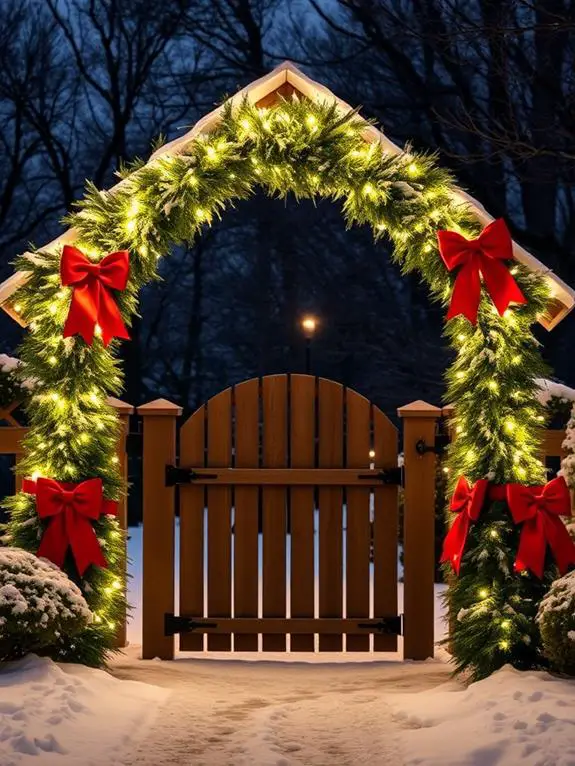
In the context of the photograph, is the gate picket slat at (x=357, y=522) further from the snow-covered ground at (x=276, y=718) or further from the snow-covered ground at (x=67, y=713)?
the snow-covered ground at (x=67, y=713)

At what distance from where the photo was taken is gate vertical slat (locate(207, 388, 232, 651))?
6871 millimetres

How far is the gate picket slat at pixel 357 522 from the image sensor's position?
6871 mm

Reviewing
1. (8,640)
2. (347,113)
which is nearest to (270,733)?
(8,640)

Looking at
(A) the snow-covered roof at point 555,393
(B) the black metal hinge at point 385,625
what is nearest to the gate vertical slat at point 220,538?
(B) the black metal hinge at point 385,625

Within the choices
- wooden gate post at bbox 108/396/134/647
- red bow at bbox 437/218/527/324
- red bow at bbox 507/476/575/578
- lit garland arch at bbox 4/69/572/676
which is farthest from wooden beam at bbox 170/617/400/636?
red bow at bbox 437/218/527/324

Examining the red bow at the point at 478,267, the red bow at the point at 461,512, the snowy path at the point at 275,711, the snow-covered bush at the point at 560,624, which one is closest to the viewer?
the snowy path at the point at 275,711

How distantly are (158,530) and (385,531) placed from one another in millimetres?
1546

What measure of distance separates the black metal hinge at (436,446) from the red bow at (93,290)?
7.02 feet

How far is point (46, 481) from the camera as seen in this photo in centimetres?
607

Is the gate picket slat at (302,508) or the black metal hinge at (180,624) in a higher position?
the gate picket slat at (302,508)

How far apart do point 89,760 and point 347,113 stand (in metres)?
4.08

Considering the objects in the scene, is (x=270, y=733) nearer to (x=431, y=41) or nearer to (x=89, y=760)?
(x=89, y=760)

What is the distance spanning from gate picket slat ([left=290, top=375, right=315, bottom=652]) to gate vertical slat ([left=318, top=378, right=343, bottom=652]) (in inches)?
2.8

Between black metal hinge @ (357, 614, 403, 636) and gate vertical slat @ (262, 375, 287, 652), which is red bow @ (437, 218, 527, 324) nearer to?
gate vertical slat @ (262, 375, 287, 652)
